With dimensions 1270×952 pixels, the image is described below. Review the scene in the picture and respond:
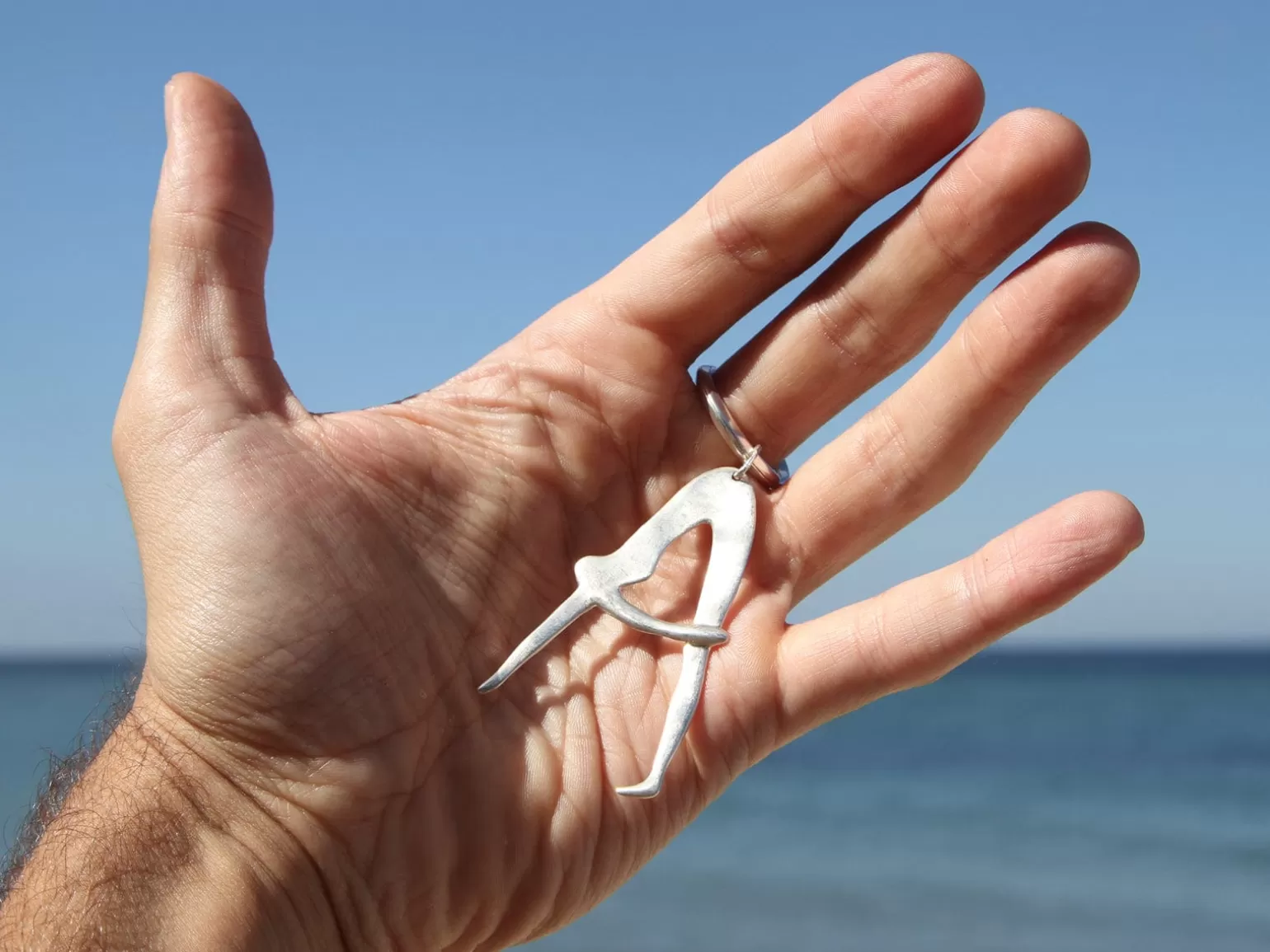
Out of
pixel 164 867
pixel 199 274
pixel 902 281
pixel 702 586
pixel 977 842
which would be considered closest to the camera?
pixel 164 867

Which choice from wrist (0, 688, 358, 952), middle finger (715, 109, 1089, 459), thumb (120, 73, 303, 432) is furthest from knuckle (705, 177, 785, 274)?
wrist (0, 688, 358, 952)

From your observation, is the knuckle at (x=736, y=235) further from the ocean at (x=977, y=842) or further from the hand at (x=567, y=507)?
the ocean at (x=977, y=842)

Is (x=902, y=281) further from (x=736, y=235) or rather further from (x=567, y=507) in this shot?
(x=567, y=507)

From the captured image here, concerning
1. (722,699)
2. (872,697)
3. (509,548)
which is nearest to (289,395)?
(509,548)

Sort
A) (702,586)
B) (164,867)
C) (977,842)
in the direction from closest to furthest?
(164,867) < (702,586) < (977,842)

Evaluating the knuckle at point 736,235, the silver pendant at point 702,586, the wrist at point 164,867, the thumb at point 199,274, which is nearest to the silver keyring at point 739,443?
the silver pendant at point 702,586

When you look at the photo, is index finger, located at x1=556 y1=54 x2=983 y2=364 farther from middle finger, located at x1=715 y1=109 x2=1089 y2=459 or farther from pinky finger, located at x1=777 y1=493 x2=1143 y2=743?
pinky finger, located at x1=777 y1=493 x2=1143 y2=743

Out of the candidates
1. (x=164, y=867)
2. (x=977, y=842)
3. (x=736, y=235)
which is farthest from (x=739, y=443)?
(x=977, y=842)

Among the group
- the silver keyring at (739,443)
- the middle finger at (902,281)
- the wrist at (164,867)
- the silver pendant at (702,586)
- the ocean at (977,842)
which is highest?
the middle finger at (902,281)
